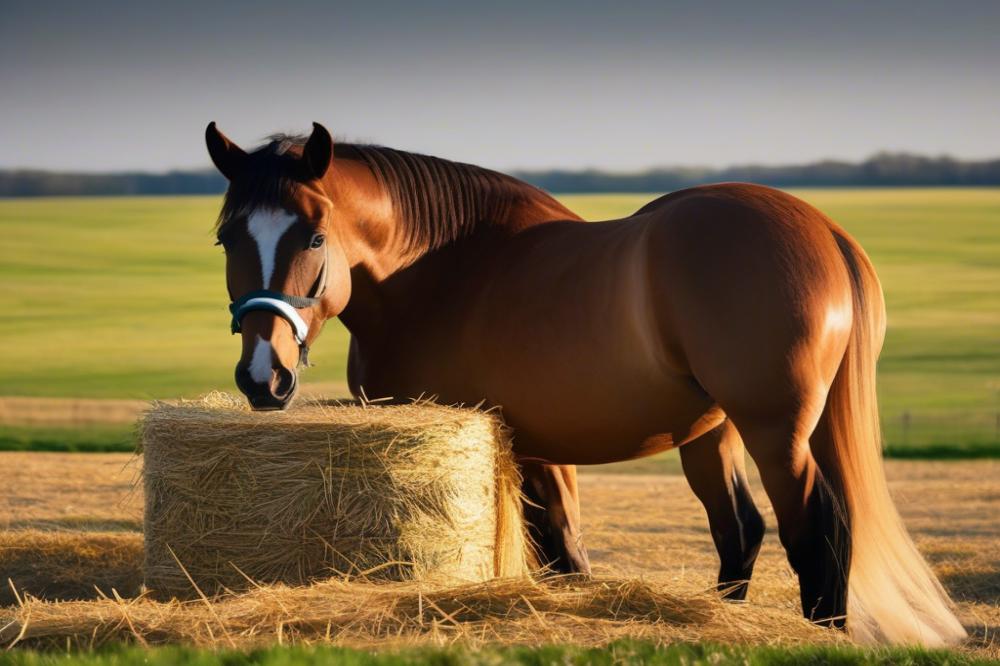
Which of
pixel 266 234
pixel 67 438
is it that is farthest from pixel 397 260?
pixel 67 438

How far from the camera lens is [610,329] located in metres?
4.88

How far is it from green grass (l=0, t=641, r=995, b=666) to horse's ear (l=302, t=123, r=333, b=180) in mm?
2078

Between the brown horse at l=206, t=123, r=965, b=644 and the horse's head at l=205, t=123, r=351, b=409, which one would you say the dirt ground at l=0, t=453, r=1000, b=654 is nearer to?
the brown horse at l=206, t=123, r=965, b=644

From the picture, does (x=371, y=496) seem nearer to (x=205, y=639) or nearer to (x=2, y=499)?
(x=205, y=639)

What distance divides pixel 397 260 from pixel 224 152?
3.19ft

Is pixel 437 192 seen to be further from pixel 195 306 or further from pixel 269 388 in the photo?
pixel 195 306

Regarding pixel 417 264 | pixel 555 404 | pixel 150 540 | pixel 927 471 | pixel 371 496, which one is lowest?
pixel 927 471

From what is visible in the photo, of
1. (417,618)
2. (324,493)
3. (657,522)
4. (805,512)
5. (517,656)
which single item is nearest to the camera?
(517,656)

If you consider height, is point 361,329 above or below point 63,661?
above

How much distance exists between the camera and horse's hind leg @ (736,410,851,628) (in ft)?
14.6

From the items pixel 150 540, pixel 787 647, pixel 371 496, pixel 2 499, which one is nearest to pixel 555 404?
pixel 371 496

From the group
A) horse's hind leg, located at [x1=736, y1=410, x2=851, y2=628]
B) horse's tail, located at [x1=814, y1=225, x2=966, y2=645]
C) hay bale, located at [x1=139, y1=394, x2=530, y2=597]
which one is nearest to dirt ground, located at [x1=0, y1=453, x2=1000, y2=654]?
horse's tail, located at [x1=814, y1=225, x2=966, y2=645]

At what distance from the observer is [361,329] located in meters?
5.65

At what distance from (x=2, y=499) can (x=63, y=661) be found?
729cm
